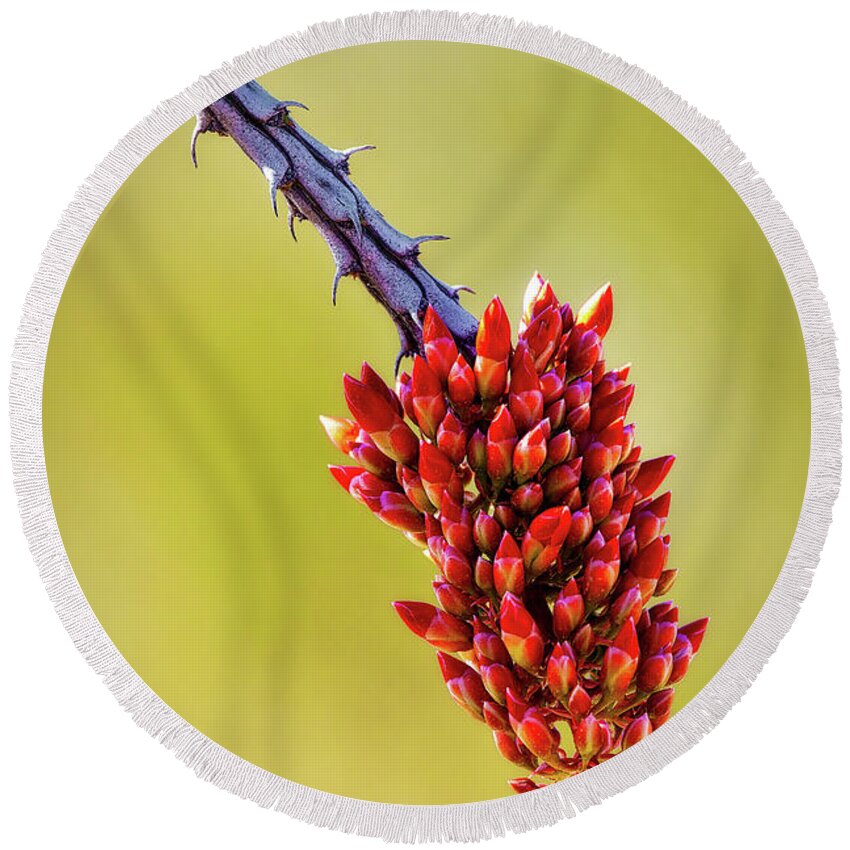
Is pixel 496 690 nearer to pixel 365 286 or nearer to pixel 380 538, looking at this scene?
pixel 380 538

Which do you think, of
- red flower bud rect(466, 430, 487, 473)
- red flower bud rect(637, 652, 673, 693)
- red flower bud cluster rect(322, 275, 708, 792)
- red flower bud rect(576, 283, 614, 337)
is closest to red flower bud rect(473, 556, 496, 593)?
red flower bud cluster rect(322, 275, 708, 792)

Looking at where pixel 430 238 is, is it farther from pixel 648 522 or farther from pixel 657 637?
pixel 657 637

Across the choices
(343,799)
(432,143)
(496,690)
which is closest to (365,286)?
(432,143)

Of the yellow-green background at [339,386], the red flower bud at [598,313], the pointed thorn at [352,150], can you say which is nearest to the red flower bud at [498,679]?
the yellow-green background at [339,386]

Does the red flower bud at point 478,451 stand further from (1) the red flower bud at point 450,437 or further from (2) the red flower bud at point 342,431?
(2) the red flower bud at point 342,431

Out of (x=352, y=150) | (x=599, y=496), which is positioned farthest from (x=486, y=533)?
(x=352, y=150)

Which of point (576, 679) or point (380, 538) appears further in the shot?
point (380, 538)

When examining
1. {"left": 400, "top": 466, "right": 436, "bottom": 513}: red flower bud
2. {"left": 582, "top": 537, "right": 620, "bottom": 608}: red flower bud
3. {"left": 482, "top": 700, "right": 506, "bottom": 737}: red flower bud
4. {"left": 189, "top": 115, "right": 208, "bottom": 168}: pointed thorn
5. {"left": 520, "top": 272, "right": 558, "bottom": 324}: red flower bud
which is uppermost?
{"left": 189, "top": 115, "right": 208, "bottom": 168}: pointed thorn

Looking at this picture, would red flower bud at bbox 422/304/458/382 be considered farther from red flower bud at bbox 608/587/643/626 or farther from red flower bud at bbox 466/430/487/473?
red flower bud at bbox 608/587/643/626
